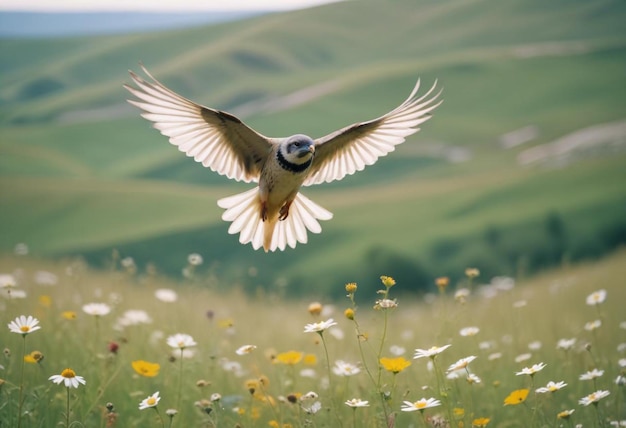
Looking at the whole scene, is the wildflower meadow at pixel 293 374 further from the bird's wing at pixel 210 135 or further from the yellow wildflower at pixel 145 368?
the bird's wing at pixel 210 135

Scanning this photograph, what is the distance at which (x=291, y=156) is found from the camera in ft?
12.4

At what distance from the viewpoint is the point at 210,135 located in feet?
14.1

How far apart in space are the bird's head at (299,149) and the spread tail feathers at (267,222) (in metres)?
0.49

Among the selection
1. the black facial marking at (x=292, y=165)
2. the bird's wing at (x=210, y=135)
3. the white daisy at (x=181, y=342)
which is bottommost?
the white daisy at (x=181, y=342)

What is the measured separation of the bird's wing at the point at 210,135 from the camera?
3.93 meters

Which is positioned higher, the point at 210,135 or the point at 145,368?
the point at 210,135

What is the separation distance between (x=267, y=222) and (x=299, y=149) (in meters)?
0.65

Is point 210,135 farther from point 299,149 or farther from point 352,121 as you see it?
point 352,121

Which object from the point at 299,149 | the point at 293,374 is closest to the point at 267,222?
the point at 299,149

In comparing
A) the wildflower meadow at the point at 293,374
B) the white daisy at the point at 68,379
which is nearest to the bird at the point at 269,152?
the wildflower meadow at the point at 293,374

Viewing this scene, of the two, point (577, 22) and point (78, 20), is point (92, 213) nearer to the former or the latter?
point (577, 22)

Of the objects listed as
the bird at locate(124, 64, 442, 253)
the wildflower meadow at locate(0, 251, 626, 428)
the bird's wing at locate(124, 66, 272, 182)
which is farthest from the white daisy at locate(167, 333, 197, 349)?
the bird's wing at locate(124, 66, 272, 182)

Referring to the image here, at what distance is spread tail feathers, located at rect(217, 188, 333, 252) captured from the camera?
4.20 metres

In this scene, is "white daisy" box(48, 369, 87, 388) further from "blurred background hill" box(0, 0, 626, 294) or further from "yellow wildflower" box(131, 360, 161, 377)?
"blurred background hill" box(0, 0, 626, 294)
